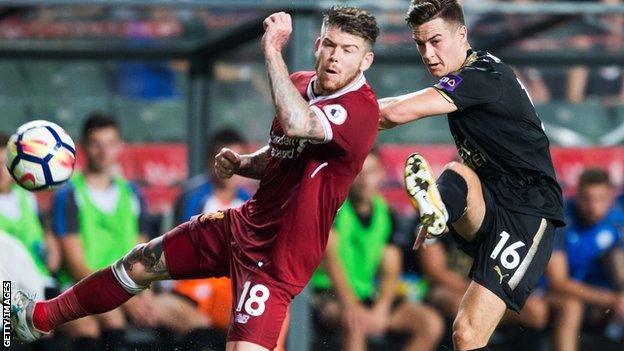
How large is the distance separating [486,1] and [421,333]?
8.54 ft

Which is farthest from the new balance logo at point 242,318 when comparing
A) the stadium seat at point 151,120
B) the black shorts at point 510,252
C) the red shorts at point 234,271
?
the stadium seat at point 151,120

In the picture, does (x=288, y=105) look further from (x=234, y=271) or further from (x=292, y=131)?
(x=234, y=271)

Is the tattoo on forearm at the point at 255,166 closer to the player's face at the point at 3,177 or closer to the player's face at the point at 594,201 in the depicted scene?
the player's face at the point at 3,177

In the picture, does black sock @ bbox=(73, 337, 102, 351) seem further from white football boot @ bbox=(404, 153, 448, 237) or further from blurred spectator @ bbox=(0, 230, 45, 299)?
white football boot @ bbox=(404, 153, 448, 237)

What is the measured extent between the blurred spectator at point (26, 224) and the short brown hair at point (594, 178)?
352 cm

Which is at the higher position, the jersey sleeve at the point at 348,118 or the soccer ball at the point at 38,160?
the jersey sleeve at the point at 348,118

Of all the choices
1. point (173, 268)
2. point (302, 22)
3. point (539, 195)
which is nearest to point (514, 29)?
point (302, 22)

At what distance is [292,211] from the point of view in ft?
17.3

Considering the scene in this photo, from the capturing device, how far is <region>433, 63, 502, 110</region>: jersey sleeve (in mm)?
5395

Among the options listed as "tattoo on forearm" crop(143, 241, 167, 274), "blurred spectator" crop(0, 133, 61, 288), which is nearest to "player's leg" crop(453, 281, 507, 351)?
"tattoo on forearm" crop(143, 241, 167, 274)

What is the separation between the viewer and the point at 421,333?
7750mm

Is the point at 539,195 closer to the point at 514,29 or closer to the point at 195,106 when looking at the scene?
the point at 514,29

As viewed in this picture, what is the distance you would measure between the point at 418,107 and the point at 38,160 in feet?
5.90

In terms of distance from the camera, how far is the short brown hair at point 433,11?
18.2 ft
